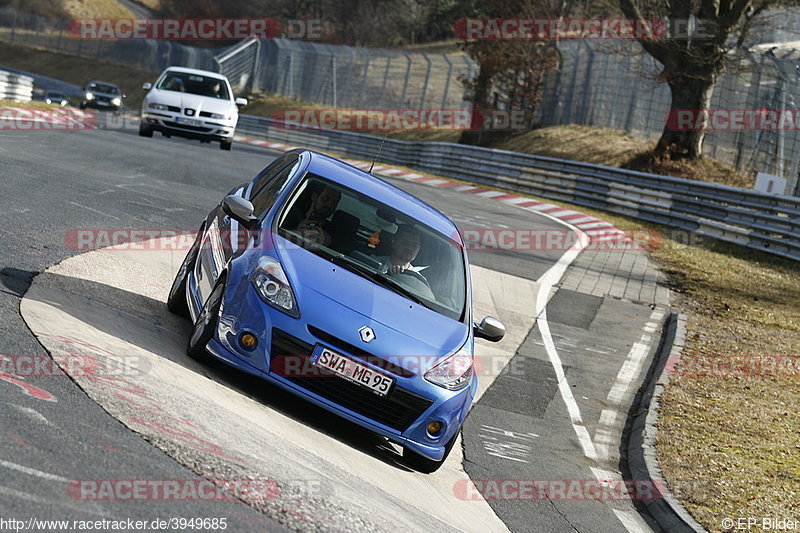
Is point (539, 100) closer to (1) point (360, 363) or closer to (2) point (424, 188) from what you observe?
(2) point (424, 188)

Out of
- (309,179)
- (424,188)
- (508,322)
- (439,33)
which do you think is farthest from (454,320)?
(439,33)

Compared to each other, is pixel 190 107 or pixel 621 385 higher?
pixel 190 107

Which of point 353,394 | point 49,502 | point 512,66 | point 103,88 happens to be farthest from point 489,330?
point 103,88

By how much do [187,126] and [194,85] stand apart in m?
1.22

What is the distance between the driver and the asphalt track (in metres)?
1.17

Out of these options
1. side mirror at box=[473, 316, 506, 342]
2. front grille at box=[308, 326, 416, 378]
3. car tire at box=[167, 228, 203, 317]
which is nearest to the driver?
side mirror at box=[473, 316, 506, 342]

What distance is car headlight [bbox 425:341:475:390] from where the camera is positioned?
21.9 ft

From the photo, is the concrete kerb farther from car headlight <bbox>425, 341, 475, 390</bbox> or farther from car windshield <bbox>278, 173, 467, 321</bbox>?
car windshield <bbox>278, 173, 467, 321</bbox>

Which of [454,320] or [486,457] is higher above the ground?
[454,320]

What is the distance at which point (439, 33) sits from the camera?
90.4 meters

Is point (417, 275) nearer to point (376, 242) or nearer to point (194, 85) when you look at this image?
point (376, 242)

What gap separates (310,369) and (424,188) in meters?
19.7

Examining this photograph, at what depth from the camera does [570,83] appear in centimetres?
3822

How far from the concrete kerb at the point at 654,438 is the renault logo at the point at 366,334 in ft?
7.97
